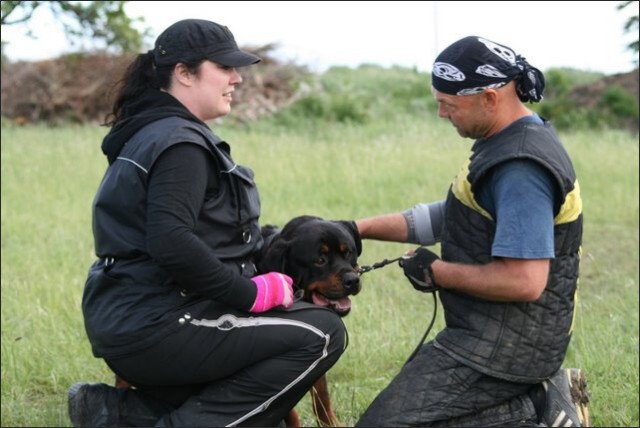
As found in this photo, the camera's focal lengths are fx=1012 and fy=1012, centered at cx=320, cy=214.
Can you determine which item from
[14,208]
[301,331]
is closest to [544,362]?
[301,331]

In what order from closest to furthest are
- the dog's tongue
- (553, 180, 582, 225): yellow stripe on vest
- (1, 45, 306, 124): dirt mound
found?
1. (553, 180, 582, 225): yellow stripe on vest
2. the dog's tongue
3. (1, 45, 306, 124): dirt mound

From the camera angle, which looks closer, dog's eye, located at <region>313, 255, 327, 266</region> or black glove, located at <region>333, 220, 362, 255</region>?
dog's eye, located at <region>313, 255, 327, 266</region>

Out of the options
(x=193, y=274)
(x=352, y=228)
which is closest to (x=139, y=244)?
(x=193, y=274)

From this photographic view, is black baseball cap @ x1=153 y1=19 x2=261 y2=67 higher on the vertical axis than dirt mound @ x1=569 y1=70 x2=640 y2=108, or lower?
higher

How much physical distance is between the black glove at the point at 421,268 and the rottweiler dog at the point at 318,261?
1.27 feet

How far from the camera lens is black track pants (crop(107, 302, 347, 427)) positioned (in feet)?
12.9

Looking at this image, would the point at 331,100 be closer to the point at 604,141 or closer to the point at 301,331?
the point at 604,141

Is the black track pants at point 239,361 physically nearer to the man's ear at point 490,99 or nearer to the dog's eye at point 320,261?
the dog's eye at point 320,261

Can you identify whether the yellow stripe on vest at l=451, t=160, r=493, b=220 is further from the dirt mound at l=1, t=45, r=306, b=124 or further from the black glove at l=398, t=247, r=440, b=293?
the dirt mound at l=1, t=45, r=306, b=124

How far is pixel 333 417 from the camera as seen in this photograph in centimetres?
486

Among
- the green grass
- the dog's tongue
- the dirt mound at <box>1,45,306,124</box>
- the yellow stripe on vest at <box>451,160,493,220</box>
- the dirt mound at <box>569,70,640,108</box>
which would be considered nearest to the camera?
the yellow stripe on vest at <box>451,160,493,220</box>

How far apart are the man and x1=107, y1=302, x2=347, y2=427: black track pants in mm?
355

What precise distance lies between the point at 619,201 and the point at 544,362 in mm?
8126

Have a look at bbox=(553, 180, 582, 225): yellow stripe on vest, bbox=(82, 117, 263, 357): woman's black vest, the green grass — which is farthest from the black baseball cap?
the green grass
